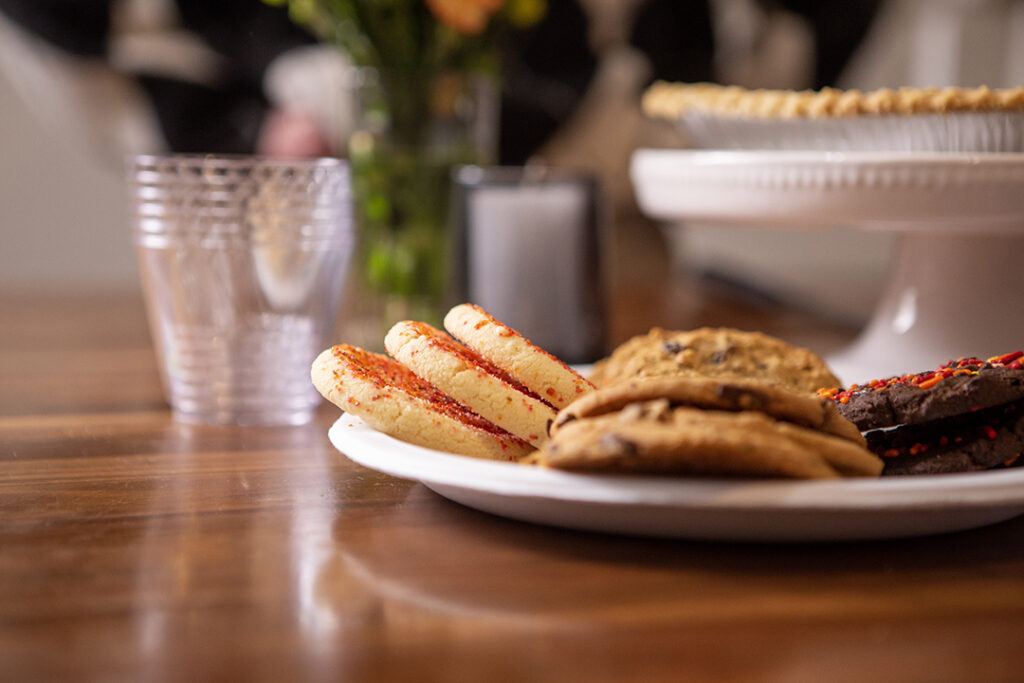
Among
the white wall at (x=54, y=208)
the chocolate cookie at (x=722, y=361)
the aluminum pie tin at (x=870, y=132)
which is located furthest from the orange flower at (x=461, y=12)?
the white wall at (x=54, y=208)

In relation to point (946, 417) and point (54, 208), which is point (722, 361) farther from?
point (54, 208)

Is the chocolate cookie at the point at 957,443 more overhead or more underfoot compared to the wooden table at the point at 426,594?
more overhead

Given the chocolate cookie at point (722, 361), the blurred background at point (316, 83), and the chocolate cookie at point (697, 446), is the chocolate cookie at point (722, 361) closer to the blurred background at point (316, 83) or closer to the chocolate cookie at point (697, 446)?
the chocolate cookie at point (697, 446)

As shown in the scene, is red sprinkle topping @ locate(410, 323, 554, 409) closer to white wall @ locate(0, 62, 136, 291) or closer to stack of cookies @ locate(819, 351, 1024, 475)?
stack of cookies @ locate(819, 351, 1024, 475)

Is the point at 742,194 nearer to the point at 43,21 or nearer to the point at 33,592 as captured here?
the point at 33,592

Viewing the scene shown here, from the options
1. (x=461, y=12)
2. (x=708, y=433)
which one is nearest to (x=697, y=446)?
(x=708, y=433)

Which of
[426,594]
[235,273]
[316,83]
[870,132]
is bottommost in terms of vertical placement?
[426,594]
